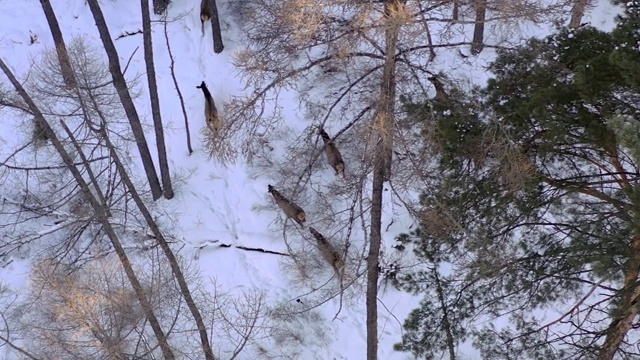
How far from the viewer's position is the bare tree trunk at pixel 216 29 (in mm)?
14445

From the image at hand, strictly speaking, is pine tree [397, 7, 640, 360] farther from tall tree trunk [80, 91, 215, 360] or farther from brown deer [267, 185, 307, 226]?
tall tree trunk [80, 91, 215, 360]

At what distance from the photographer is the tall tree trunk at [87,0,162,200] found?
11448mm

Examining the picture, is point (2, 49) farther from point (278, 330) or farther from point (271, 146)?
point (278, 330)

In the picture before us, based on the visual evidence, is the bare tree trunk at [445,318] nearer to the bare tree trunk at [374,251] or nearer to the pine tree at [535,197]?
the pine tree at [535,197]

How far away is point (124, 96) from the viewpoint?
11.9 m

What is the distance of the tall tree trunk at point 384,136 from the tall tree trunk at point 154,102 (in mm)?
5358

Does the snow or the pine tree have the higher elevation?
the snow

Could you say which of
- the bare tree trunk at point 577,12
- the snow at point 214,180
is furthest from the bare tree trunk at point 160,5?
the bare tree trunk at point 577,12

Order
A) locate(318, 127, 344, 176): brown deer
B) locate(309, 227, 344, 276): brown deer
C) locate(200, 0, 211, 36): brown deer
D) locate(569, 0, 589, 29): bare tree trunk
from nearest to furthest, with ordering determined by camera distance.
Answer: locate(569, 0, 589, 29): bare tree trunk, locate(309, 227, 344, 276): brown deer, locate(318, 127, 344, 176): brown deer, locate(200, 0, 211, 36): brown deer

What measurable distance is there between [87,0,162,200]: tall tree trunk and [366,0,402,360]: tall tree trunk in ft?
17.6

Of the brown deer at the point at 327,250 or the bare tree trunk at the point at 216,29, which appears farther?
the bare tree trunk at the point at 216,29

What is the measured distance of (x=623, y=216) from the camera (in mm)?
7477

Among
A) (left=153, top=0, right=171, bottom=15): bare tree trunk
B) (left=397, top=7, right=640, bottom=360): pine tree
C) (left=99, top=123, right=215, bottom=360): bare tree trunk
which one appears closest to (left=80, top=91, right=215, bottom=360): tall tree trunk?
(left=99, top=123, right=215, bottom=360): bare tree trunk

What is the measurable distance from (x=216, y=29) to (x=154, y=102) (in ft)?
9.61
